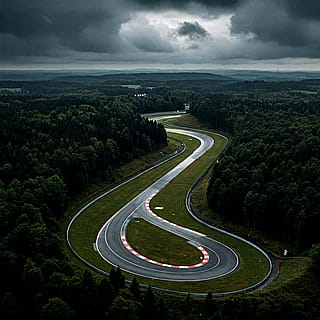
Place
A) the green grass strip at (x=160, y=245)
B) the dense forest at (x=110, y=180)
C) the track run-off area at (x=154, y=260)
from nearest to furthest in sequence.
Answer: the dense forest at (x=110, y=180) < the track run-off area at (x=154, y=260) < the green grass strip at (x=160, y=245)

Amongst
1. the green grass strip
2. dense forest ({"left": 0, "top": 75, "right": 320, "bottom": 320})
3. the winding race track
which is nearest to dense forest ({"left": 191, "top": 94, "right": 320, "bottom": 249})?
dense forest ({"left": 0, "top": 75, "right": 320, "bottom": 320})

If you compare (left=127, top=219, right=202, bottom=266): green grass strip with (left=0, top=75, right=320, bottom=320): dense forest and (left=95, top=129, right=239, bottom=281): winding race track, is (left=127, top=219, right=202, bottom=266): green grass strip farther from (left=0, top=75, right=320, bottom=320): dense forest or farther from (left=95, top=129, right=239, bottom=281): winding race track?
(left=0, top=75, right=320, bottom=320): dense forest

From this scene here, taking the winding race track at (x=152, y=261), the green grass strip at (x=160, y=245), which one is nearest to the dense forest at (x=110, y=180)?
the winding race track at (x=152, y=261)

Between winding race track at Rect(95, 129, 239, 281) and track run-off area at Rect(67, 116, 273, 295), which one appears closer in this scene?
track run-off area at Rect(67, 116, 273, 295)

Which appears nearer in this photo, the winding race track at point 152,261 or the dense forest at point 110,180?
the dense forest at point 110,180

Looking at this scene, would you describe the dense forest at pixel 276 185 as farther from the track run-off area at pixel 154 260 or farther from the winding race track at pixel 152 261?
the winding race track at pixel 152 261

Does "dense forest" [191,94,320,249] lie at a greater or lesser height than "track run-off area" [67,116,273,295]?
greater
